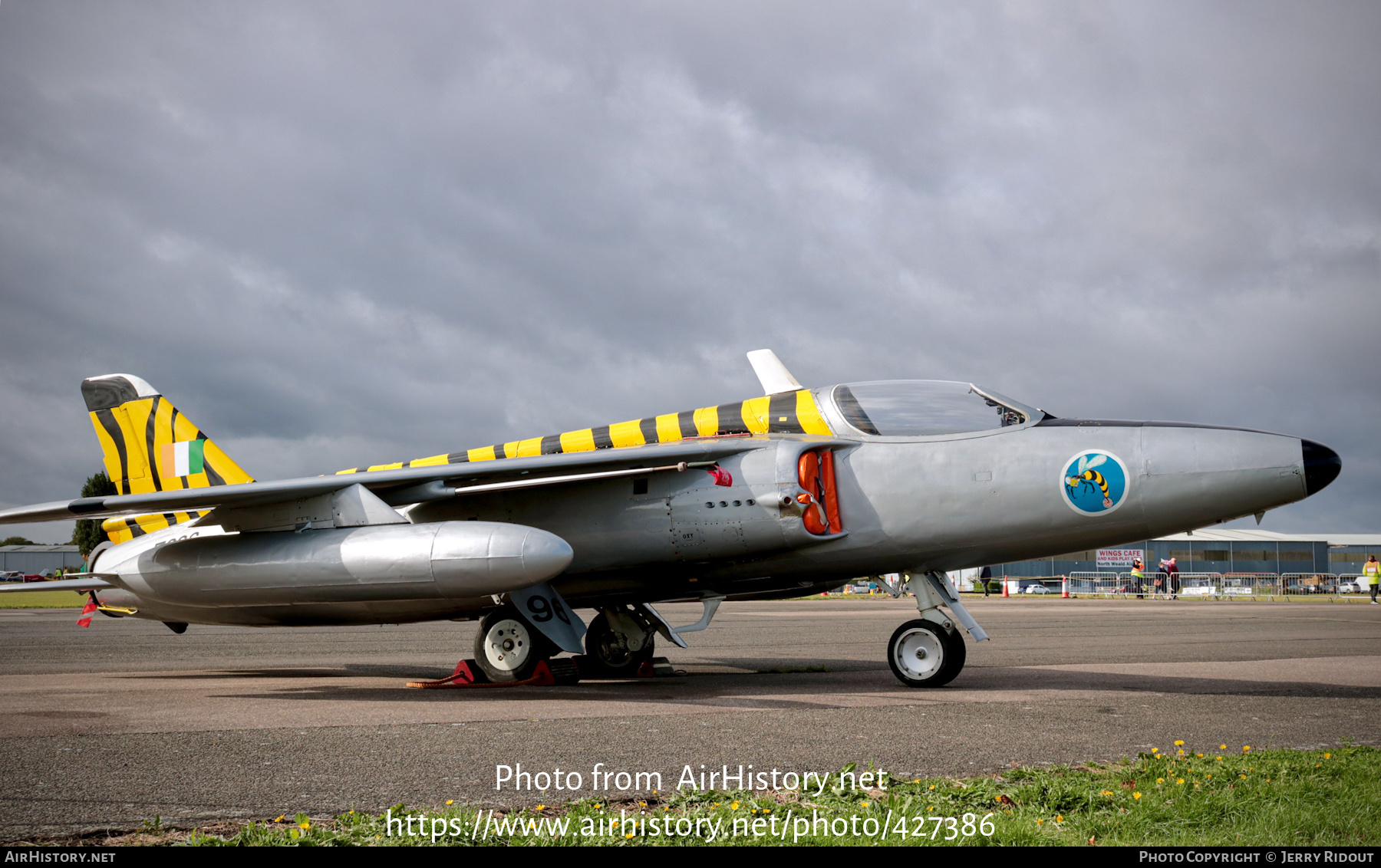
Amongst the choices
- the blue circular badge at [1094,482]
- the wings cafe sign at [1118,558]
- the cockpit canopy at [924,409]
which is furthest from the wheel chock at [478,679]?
the wings cafe sign at [1118,558]

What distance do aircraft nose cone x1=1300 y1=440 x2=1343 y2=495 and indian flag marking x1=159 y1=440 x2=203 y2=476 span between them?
38.6ft

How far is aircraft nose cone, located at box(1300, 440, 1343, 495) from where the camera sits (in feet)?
25.4

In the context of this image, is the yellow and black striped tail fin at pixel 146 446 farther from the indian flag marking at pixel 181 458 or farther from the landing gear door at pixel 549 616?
the landing gear door at pixel 549 616

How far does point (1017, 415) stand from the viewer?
8797mm

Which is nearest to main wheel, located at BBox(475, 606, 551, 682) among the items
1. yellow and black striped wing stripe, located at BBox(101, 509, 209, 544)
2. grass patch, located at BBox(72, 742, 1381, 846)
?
yellow and black striped wing stripe, located at BBox(101, 509, 209, 544)

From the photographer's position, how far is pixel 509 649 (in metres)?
9.95

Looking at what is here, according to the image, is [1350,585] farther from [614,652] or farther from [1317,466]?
[614,652]

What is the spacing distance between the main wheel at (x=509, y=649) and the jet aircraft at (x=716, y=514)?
19 millimetres

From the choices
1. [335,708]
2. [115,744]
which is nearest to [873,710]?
[335,708]

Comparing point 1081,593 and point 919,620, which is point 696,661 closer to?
point 919,620

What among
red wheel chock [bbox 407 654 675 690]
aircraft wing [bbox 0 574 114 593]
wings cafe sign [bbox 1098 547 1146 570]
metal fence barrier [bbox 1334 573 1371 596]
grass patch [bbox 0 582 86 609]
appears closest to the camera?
aircraft wing [bbox 0 574 114 593]

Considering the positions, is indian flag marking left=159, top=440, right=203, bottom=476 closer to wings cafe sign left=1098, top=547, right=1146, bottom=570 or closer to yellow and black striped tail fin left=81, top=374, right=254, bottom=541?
yellow and black striped tail fin left=81, top=374, right=254, bottom=541

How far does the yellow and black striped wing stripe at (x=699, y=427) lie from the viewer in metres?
9.50

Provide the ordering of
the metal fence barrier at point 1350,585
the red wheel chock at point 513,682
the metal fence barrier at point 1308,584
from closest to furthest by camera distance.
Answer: the red wheel chock at point 513,682 → the metal fence barrier at point 1308,584 → the metal fence barrier at point 1350,585
